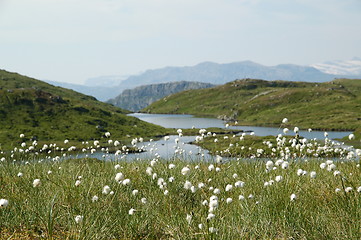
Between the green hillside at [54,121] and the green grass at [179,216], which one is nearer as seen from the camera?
the green grass at [179,216]

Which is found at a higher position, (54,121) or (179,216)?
(179,216)

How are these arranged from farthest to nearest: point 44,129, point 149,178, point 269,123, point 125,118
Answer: point 269,123
point 125,118
point 44,129
point 149,178

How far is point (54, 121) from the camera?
12781cm

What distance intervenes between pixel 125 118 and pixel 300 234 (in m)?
152

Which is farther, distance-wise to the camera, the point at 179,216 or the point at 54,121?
the point at 54,121

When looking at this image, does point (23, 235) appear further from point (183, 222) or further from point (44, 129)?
point (44, 129)

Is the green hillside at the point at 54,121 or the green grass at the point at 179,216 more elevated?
the green grass at the point at 179,216

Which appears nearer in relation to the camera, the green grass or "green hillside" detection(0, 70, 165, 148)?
the green grass

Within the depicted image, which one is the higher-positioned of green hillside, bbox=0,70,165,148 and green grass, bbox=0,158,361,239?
green grass, bbox=0,158,361,239

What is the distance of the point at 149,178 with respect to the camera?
8242 millimetres

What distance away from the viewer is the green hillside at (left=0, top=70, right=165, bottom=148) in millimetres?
114500

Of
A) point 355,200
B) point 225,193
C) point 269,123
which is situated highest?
point 355,200

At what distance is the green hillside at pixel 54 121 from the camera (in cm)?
11450

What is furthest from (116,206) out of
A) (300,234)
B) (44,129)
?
(44,129)
